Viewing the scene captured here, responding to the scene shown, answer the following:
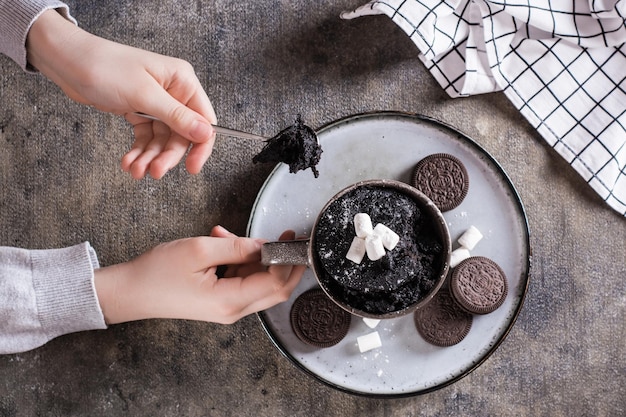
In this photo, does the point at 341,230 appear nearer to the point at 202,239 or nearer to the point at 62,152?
the point at 202,239

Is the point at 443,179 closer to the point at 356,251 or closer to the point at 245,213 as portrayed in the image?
the point at 356,251

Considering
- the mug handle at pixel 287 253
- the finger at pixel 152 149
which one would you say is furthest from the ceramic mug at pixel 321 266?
the finger at pixel 152 149

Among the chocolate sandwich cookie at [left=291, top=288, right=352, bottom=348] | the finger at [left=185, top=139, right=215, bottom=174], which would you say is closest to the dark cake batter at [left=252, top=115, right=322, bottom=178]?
the finger at [left=185, top=139, right=215, bottom=174]

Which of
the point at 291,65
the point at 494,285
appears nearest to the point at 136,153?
the point at 291,65

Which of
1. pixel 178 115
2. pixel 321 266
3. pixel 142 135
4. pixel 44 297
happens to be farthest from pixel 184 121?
pixel 44 297

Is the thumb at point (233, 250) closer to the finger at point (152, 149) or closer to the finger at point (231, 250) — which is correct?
the finger at point (231, 250)
